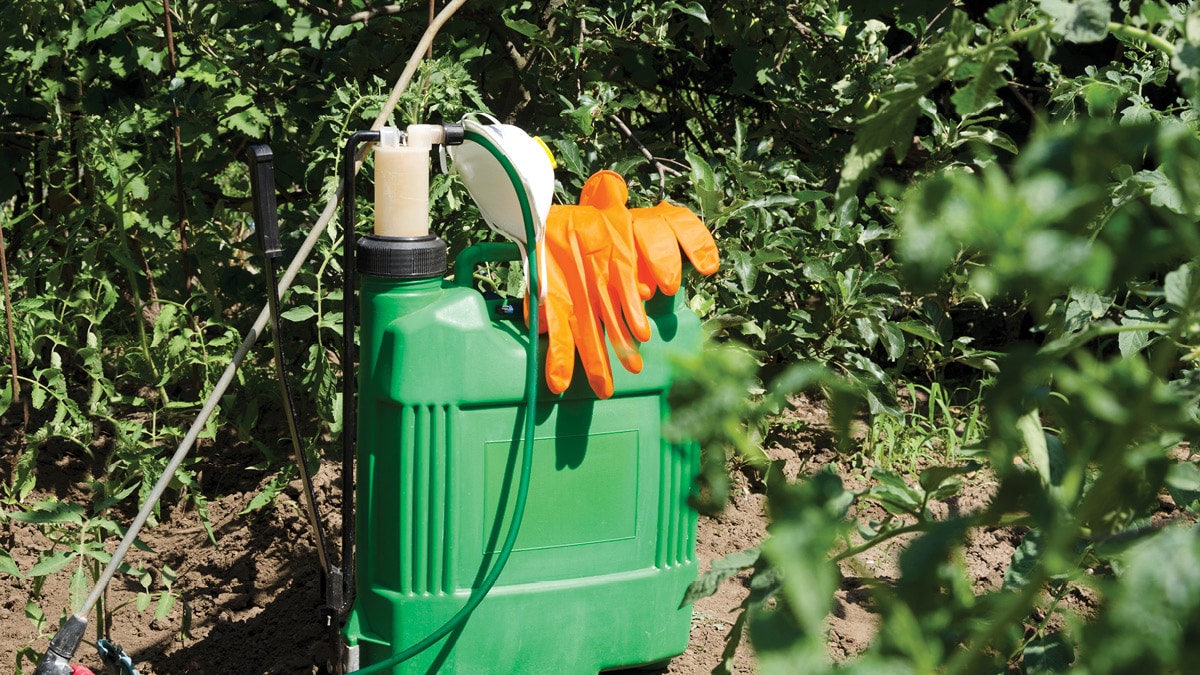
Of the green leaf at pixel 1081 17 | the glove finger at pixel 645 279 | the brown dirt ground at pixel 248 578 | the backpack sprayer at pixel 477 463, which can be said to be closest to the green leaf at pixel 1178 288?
the green leaf at pixel 1081 17

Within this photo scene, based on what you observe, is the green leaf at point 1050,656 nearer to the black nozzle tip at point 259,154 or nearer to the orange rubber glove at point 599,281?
the orange rubber glove at point 599,281

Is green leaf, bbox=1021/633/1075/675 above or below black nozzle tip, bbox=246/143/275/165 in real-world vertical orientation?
below

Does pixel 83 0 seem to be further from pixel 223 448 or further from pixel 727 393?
pixel 727 393

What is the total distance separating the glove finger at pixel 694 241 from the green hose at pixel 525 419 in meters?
0.25

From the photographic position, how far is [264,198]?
1777 millimetres

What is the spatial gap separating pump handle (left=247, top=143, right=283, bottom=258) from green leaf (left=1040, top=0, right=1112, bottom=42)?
1.25 meters

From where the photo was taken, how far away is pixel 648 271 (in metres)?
1.84

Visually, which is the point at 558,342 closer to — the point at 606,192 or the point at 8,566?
the point at 606,192

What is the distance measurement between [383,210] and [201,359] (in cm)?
90

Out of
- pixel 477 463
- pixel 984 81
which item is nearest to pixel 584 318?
pixel 477 463

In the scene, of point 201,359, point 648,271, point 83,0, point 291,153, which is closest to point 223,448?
point 201,359

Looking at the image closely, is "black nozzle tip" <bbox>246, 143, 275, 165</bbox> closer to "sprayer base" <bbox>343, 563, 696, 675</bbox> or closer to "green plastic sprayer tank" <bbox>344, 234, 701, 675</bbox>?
"green plastic sprayer tank" <bbox>344, 234, 701, 675</bbox>

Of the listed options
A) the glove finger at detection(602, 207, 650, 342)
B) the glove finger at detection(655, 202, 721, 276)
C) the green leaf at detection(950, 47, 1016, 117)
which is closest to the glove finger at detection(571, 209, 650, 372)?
the glove finger at detection(602, 207, 650, 342)

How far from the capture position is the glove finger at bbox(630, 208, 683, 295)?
183 cm
